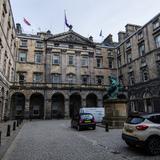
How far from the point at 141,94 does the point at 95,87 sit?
9016mm

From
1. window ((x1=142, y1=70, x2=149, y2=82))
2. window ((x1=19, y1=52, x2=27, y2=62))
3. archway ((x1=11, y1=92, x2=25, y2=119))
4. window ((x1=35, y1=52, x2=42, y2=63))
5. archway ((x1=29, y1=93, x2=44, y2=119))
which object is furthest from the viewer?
window ((x1=35, y1=52, x2=42, y2=63))

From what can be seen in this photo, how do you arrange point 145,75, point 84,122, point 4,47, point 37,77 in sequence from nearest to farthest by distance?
point 84,122 < point 4,47 < point 145,75 < point 37,77

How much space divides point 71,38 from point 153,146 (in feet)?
110

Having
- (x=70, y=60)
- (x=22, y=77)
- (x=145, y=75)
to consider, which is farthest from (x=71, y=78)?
(x=145, y=75)

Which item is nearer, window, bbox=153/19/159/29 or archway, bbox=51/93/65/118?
window, bbox=153/19/159/29

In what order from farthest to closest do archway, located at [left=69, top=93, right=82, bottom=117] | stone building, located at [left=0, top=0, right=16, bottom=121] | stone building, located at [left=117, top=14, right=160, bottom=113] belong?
archway, located at [left=69, top=93, right=82, bottom=117], stone building, located at [left=117, top=14, right=160, bottom=113], stone building, located at [left=0, top=0, right=16, bottom=121]

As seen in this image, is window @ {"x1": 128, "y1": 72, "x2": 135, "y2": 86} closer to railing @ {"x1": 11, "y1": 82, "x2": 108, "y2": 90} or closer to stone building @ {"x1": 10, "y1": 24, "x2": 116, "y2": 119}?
stone building @ {"x1": 10, "y1": 24, "x2": 116, "y2": 119}

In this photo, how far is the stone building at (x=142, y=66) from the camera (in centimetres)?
2677

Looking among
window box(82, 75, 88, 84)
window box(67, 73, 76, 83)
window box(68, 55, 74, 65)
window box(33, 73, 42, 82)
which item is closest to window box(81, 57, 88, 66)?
window box(68, 55, 74, 65)

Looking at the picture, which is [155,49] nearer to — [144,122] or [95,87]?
[95,87]

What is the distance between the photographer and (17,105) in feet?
106

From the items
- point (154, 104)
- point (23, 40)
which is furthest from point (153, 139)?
point (23, 40)

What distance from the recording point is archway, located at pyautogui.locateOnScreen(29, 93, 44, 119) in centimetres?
3266

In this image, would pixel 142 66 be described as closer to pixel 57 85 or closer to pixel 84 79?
pixel 84 79
